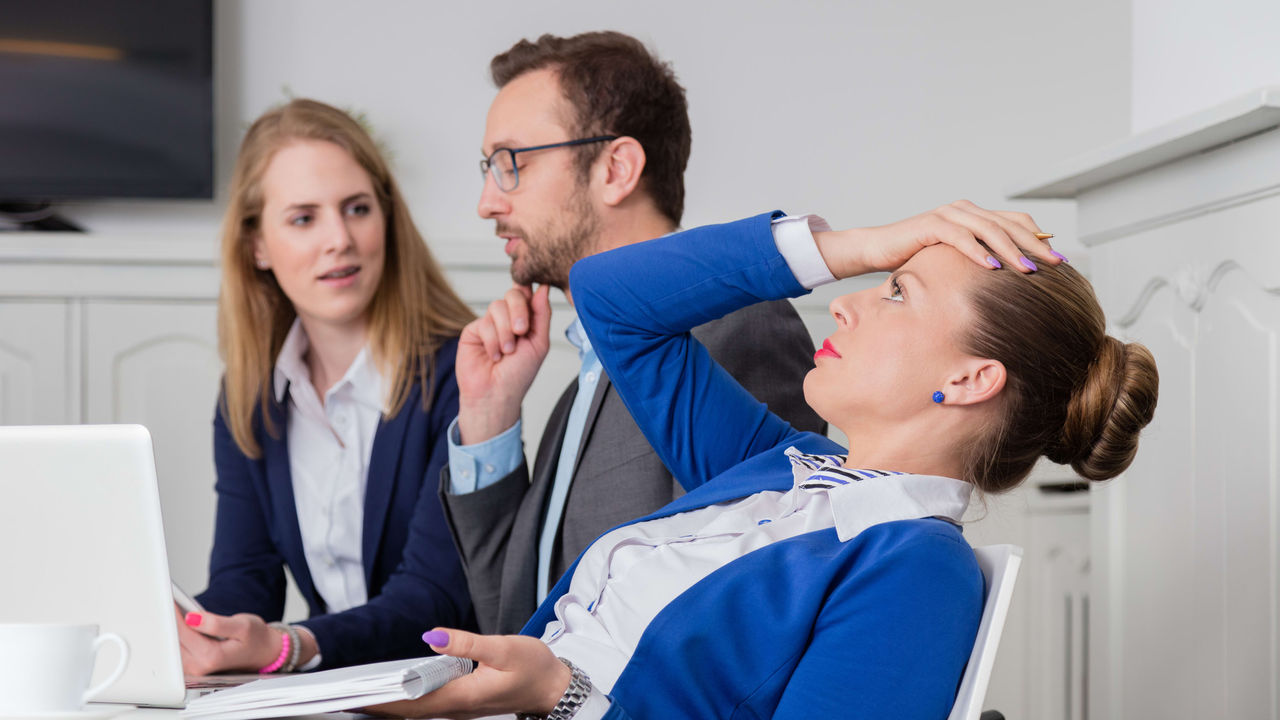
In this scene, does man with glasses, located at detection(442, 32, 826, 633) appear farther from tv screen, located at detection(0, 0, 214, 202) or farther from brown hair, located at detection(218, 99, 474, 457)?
tv screen, located at detection(0, 0, 214, 202)

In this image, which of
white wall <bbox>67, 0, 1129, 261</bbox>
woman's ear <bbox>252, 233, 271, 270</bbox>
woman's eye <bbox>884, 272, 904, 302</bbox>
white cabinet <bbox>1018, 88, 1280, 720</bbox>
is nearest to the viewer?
woman's eye <bbox>884, 272, 904, 302</bbox>

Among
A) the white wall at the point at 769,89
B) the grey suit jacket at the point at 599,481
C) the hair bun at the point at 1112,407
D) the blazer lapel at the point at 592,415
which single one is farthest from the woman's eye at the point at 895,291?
the white wall at the point at 769,89

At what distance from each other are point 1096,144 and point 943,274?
8.05ft

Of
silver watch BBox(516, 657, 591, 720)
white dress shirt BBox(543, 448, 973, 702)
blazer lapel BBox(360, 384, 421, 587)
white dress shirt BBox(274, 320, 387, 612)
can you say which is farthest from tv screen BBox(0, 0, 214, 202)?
silver watch BBox(516, 657, 591, 720)

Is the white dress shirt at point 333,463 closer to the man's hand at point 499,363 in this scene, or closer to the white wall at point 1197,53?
the man's hand at point 499,363

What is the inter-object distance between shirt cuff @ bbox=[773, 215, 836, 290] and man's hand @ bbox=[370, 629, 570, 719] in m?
0.52

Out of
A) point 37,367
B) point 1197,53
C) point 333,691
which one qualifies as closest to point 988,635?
point 333,691

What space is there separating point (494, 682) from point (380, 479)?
3.61 feet

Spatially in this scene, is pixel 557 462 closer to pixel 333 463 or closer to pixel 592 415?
pixel 592 415

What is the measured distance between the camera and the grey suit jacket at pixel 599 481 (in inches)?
58.6

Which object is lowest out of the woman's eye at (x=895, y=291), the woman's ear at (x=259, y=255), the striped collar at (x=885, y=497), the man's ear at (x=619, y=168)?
the striped collar at (x=885, y=497)

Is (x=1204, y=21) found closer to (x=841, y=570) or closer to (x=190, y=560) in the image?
(x=841, y=570)

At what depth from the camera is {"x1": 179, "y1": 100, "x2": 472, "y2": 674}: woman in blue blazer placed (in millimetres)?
1885

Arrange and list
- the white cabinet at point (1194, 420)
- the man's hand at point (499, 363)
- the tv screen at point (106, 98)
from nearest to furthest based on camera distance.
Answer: the white cabinet at point (1194, 420) < the man's hand at point (499, 363) < the tv screen at point (106, 98)
